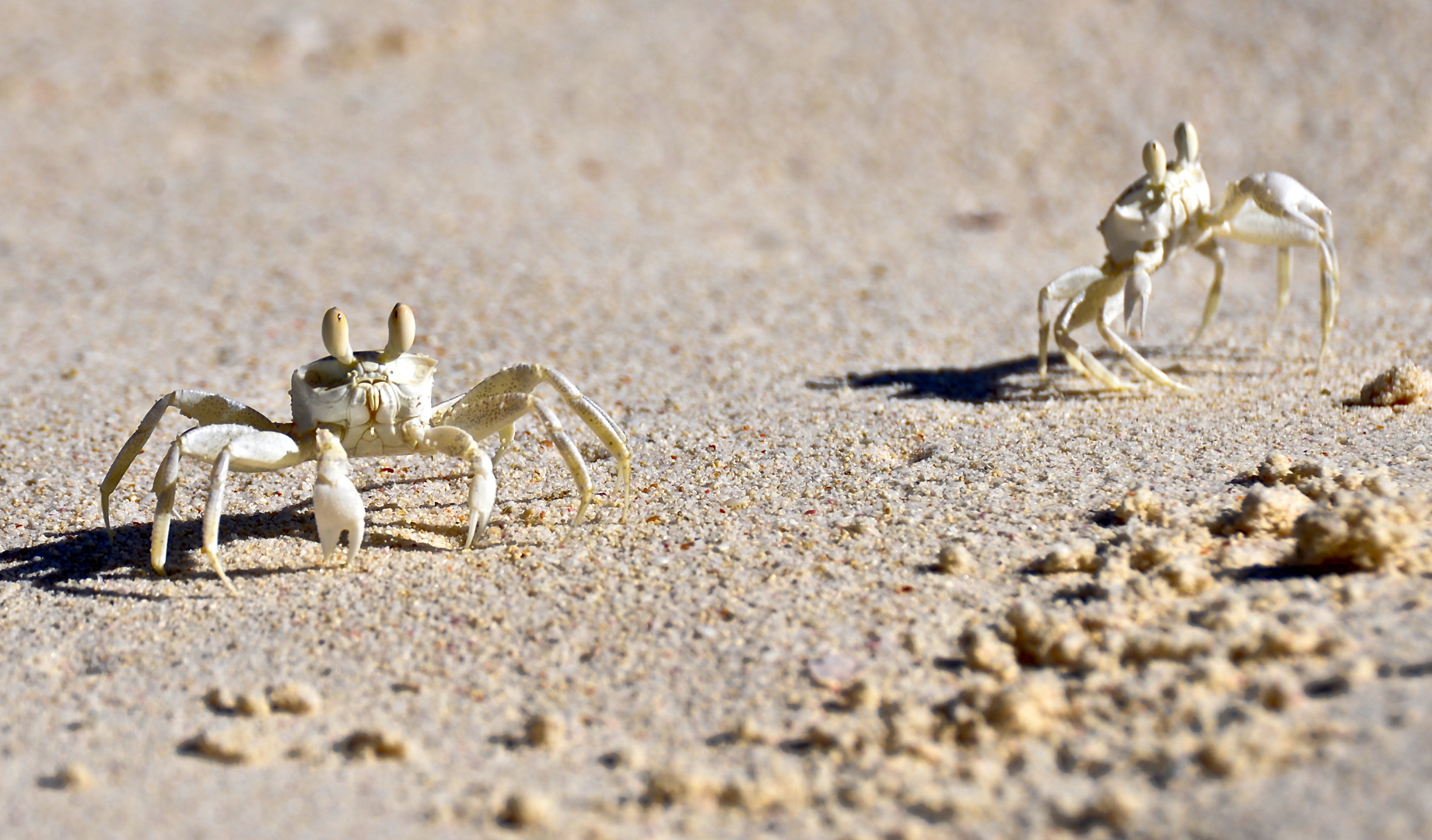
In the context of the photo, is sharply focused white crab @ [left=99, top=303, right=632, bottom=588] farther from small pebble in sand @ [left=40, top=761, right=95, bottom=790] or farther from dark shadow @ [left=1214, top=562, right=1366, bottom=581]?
dark shadow @ [left=1214, top=562, right=1366, bottom=581]

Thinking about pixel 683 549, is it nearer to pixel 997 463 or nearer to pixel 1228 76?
pixel 997 463

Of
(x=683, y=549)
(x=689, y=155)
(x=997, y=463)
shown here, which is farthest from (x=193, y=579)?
(x=689, y=155)

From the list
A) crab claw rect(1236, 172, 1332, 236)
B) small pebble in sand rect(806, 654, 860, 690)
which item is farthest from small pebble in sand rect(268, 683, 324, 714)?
crab claw rect(1236, 172, 1332, 236)

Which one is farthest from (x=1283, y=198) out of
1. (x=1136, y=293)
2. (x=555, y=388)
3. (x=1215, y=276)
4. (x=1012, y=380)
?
(x=555, y=388)

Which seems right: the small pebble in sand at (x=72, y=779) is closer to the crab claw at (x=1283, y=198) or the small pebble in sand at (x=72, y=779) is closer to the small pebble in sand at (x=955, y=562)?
the small pebble in sand at (x=955, y=562)

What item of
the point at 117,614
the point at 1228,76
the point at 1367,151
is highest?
the point at 1228,76

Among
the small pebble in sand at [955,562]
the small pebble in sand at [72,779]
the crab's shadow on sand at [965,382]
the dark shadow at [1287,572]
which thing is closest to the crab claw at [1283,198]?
the crab's shadow on sand at [965,382]

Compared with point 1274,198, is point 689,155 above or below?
above
